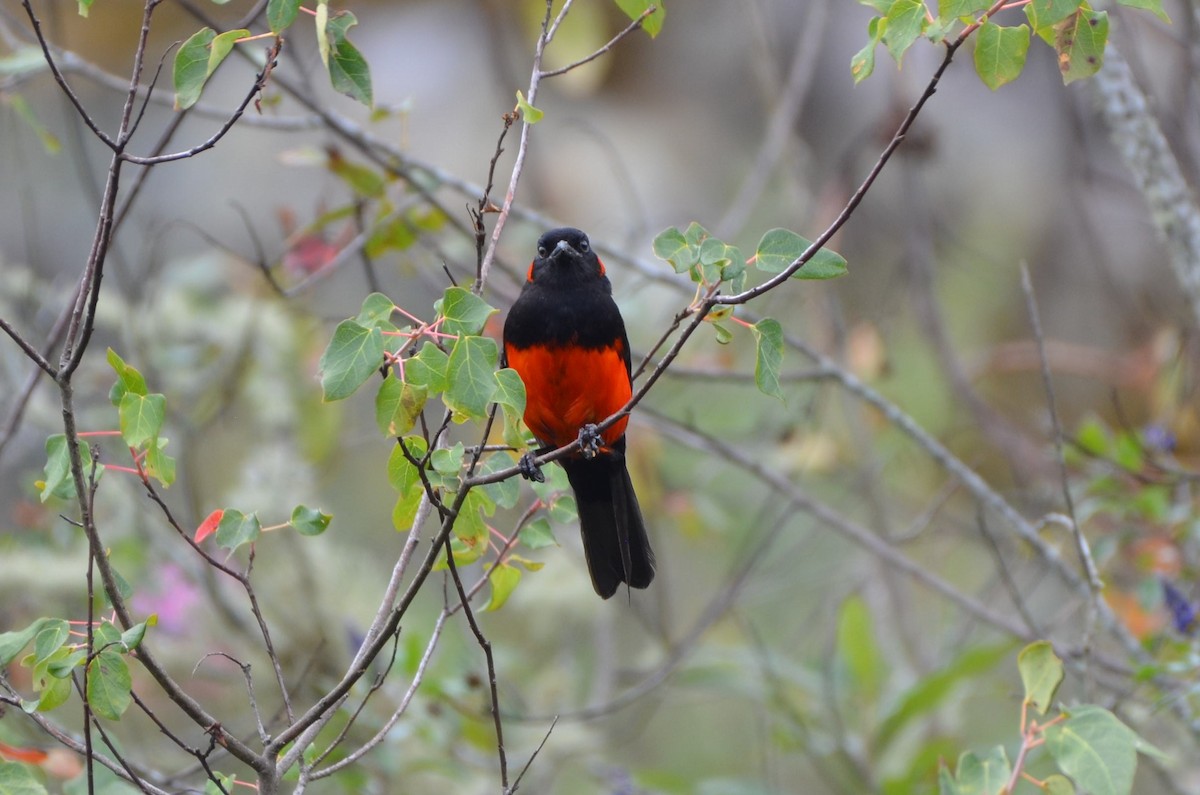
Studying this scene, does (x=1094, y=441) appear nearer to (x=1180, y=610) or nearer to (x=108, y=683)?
(x=1180, y=610)

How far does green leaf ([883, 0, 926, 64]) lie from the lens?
1699 millimetres

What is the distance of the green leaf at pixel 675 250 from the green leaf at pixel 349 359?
42cm

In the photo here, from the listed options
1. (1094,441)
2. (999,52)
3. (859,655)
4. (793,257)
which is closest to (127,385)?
(793,257)

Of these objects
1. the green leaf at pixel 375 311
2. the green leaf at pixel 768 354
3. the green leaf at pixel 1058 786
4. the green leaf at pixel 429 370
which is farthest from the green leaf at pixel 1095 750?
the green leaf at pixel 375 311

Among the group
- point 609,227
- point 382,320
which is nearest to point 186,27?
point 609,227

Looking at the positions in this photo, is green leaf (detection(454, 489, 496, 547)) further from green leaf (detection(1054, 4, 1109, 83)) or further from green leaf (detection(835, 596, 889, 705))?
green leaf (detection(835, 596, 889, 705))

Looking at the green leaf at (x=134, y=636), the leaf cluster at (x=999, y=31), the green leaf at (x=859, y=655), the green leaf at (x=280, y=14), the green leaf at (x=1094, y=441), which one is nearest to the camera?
the green leaf at (x=134, y=636)

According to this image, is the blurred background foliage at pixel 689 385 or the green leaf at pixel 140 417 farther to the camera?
the blurred background foliage at pixel 689 385

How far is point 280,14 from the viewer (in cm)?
177

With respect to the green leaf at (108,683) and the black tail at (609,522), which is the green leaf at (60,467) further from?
the black tail at (609,522)

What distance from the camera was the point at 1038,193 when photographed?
23.5 ft

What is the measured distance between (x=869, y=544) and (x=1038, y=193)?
15.1ft

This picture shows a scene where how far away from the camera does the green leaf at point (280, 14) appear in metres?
1.76

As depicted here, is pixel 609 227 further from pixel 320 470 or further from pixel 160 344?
pixel 160 344
